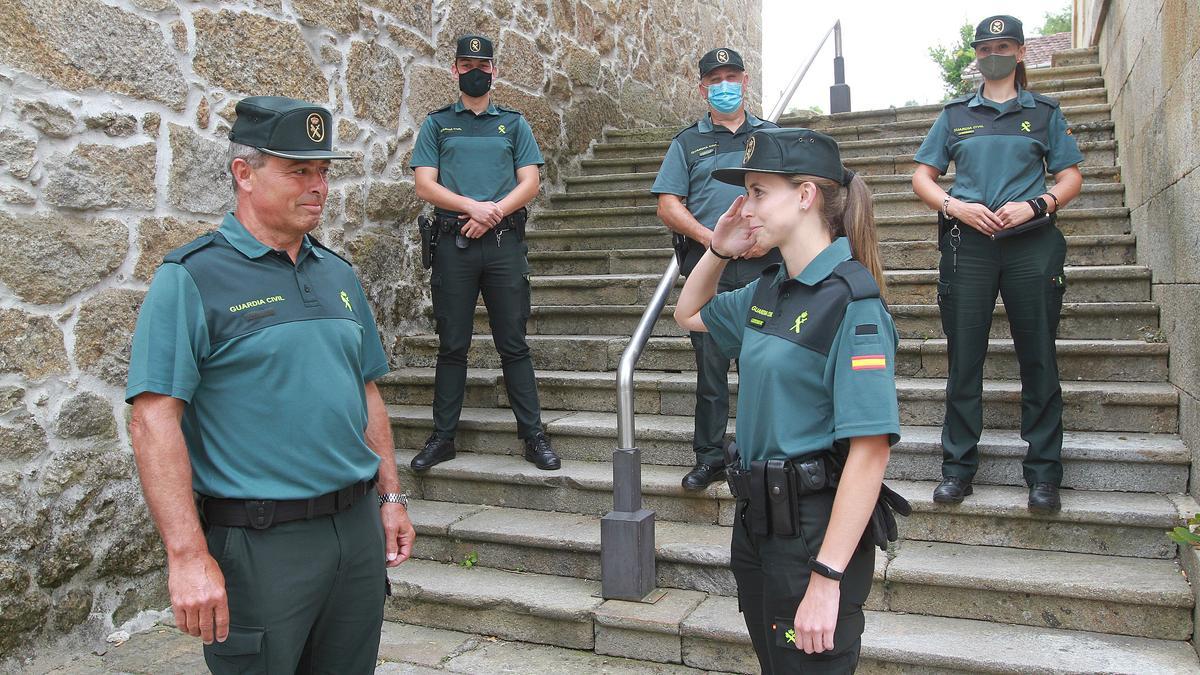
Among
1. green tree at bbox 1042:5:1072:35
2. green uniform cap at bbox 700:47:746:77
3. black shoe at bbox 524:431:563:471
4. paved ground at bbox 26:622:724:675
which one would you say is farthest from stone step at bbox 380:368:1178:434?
green tree at bbox 1042:5:1072:35

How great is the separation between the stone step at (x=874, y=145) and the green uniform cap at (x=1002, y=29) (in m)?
1.27

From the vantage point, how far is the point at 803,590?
190 centimetres

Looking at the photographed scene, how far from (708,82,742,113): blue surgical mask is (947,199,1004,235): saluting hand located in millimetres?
1179

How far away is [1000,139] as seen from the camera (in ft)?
12.5

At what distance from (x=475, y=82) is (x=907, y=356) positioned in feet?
8.19

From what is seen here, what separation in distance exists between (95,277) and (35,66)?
76cm

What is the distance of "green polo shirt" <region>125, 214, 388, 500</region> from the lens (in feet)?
6.30

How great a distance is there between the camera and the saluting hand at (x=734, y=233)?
2.05 m

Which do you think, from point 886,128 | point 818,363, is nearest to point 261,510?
point 818,363

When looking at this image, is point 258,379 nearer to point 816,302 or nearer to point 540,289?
point 816,302

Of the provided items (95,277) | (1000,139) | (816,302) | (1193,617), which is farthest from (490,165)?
(1193,617)

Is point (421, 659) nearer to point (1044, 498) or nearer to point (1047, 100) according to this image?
point (1044, 498)

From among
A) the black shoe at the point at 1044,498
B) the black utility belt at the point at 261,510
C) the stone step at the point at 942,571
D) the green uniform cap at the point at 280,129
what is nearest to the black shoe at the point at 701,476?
the stone step at the point at 942,571

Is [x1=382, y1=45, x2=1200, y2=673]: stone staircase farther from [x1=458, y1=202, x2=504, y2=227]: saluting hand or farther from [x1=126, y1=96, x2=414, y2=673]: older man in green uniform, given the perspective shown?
[x1=126, y1=96, x2=414, y2=673]: older man in green uniform
